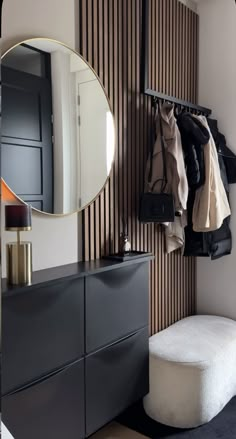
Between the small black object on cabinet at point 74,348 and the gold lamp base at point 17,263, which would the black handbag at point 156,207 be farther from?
the gold lamp base at point 17,263

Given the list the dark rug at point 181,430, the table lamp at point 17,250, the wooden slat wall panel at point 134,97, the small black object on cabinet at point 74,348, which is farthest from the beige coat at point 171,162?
the dark rug at point 181,430

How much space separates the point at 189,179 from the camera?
2.32 meters

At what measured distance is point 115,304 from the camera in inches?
76.4

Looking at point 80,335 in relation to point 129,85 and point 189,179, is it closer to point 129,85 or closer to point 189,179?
point 189,179

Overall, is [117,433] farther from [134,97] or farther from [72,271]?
[134,97]

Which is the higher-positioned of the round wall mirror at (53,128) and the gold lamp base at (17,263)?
the round wall mirror at (53,128)

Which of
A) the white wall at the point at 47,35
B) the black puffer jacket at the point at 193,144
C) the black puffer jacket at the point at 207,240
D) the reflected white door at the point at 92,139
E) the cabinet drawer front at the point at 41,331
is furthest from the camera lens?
the black puffer jacket at the point at 207,240

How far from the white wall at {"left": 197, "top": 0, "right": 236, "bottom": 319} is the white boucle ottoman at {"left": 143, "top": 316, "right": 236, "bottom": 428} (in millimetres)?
590

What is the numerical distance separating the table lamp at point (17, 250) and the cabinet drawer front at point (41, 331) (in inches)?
2.7

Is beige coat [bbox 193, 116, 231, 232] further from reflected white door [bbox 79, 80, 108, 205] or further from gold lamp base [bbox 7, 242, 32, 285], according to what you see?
gold lamp base [bbox 7, 242, 32, 285]

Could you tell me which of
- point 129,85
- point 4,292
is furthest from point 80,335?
point 129,85

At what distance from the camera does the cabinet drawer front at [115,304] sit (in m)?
1.80

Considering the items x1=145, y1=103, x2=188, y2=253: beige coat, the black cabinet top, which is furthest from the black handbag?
the black cabinet top

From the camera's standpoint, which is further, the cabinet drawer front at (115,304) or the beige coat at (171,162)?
the beige coat at (171,162)
